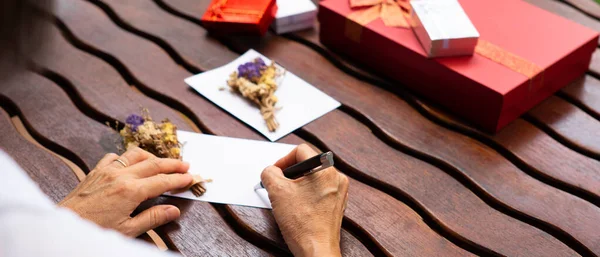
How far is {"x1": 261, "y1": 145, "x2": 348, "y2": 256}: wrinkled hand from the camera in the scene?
0.84 meters

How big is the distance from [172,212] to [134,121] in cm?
21

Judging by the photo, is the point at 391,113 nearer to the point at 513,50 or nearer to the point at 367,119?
the point at 367,119

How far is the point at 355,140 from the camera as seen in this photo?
1.07 meters

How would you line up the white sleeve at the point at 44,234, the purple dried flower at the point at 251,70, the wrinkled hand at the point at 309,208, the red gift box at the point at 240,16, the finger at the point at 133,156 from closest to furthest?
the white sleeve at the point at 44,234 < the wrinkled hand at the point at 309,208 < the finger at the point at 133,156 < the purple dried flower at the point at 251,70 < the red gift box at the point at 240,16

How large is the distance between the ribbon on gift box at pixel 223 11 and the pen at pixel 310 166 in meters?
0.49

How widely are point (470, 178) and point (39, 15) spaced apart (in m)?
1.00

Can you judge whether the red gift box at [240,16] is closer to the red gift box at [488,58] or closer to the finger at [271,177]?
the red gift box at [488,58]

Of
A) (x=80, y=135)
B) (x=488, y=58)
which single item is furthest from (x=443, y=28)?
(x=80, y=135)

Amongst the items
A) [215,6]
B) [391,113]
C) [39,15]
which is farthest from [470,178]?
[39,15]

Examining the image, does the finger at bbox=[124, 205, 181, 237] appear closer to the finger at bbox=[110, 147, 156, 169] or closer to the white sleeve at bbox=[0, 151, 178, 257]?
the finger at bbox=[110, 147, 156, 169]

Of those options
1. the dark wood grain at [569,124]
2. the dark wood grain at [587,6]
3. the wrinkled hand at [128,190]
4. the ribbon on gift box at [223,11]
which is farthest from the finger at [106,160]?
the dark wood grain at [587,6]

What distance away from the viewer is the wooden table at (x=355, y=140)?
2.96ft

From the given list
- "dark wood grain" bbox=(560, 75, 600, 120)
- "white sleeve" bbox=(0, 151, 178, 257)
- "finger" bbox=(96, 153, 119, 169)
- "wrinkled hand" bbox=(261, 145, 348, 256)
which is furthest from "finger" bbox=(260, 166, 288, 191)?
"dark wood grain" bbox=(560, 75, 600, 120)

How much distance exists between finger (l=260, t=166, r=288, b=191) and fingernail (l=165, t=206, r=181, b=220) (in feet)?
0.43
